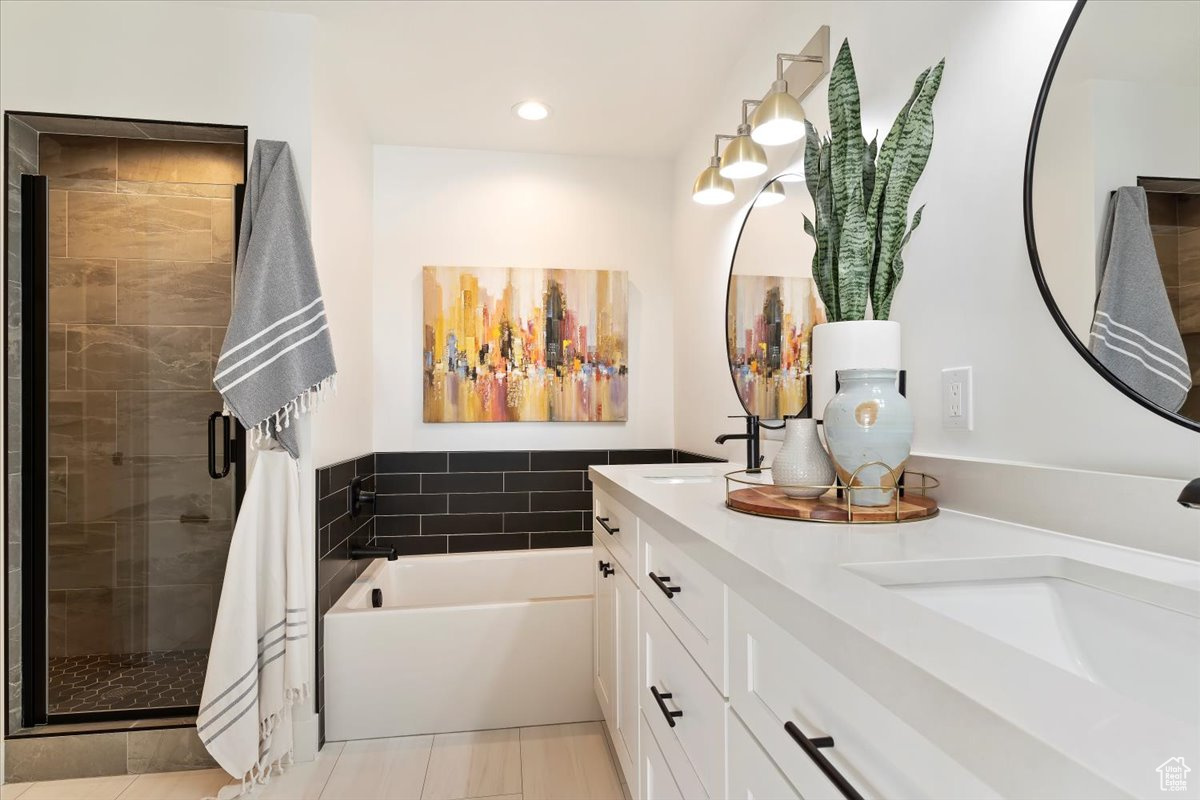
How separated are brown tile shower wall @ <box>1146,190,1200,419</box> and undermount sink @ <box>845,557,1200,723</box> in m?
0.28

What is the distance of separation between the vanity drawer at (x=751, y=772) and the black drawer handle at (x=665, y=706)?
0.95 ft

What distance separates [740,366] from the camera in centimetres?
235

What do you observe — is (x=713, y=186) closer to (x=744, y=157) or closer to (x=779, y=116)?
(x=744, y=157)

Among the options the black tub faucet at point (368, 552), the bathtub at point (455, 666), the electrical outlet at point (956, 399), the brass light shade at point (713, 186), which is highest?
the brass light shade at point (713, 186)

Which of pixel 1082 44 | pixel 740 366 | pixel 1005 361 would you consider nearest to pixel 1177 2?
pixel 1082 44

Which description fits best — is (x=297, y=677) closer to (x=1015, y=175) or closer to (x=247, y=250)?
(x=247, y=250)

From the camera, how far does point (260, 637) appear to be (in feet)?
6.77

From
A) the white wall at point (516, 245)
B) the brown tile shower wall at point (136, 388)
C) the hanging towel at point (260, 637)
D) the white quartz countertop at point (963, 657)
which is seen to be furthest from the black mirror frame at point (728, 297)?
the brown tile shower wall at point (136, 388)

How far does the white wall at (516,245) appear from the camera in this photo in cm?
317

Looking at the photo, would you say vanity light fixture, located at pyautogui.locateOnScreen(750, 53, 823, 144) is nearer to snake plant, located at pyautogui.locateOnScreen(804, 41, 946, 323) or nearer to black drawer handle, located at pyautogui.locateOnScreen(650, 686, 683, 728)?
snake plant, located at pyautogui.locateOnScreen(804, 41, 946, 323)

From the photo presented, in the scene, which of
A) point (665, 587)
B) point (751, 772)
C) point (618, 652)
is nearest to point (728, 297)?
point (618, 652)

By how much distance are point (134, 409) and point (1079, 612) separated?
2.97 m
